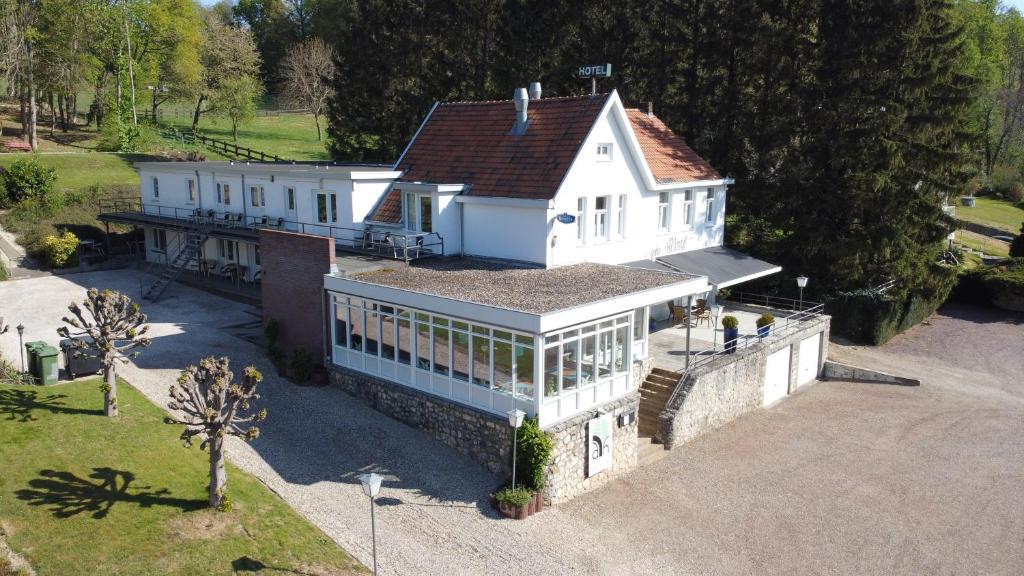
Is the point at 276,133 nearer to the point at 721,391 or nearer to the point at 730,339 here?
→ the point at 730,339

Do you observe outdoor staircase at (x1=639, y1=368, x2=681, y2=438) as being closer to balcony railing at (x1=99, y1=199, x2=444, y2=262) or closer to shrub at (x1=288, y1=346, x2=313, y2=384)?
balcony railing at (x1=99, y1=199, x2=444, y2=262)

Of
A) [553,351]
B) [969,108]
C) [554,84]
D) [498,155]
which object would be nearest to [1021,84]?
[969,108]

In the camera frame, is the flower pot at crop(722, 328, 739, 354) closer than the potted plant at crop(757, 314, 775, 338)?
Yes

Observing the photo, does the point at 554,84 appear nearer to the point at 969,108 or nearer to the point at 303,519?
the point at 969,108

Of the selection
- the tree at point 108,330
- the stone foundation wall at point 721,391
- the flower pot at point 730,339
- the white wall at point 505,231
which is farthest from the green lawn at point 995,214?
the tree at point 108,330

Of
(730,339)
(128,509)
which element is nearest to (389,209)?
(730,339)

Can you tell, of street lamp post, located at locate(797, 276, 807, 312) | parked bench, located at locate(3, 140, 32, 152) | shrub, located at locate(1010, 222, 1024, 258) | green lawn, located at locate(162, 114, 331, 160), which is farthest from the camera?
green lawn, located at locate(162, 114, 331, 160)

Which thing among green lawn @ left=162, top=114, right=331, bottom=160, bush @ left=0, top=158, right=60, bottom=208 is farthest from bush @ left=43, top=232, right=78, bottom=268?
green lawn @ left=162, top=114, right=331, bottom=160

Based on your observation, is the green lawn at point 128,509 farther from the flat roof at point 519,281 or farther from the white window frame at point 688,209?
the white window frame at point 688,209
